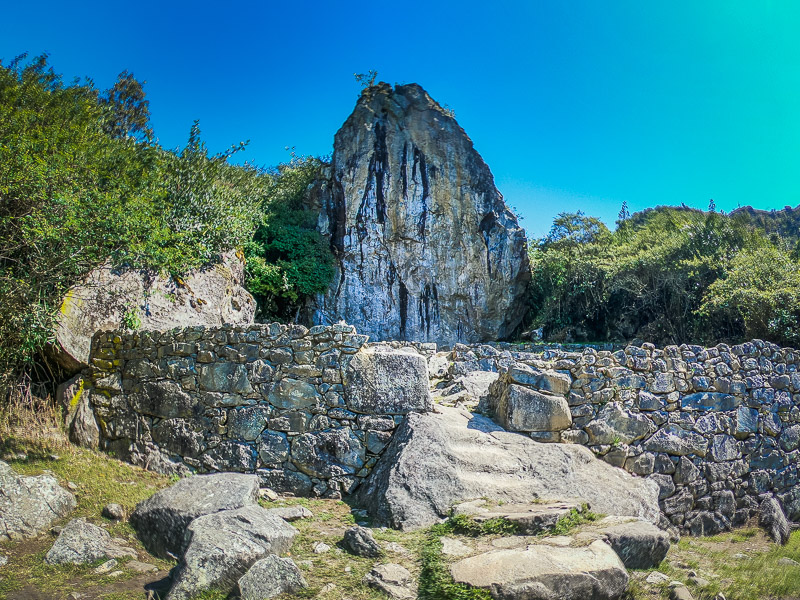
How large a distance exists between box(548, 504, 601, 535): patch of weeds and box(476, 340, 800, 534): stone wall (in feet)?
5.89

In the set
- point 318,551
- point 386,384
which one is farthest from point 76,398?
point 318,551

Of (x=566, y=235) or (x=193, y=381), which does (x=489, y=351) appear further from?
(x=566, y=235)

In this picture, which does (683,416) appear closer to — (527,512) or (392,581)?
(527,512)

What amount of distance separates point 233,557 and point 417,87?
845 inches

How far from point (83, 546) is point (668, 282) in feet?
62.2

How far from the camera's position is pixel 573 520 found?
5.31m

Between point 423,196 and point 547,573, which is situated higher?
point 423,196

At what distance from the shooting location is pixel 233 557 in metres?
4.62

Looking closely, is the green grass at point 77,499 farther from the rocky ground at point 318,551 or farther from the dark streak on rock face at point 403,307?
the dark streak on rock face at point 403,307

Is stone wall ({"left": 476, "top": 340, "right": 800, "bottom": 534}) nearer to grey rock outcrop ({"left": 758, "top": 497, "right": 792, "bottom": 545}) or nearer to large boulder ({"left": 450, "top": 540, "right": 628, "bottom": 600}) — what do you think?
grey rock outcrop ({"left": 758, "top": 497, "right": 792, "bottom": 545})

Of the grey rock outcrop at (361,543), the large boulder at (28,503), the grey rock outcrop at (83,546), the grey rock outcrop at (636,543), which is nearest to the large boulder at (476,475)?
the grey rock outcrop at (361,543)

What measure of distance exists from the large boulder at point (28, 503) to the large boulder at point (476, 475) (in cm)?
331

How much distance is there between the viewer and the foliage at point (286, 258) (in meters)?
18.5

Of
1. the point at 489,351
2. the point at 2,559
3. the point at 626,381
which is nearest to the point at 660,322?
the point at 489,351
